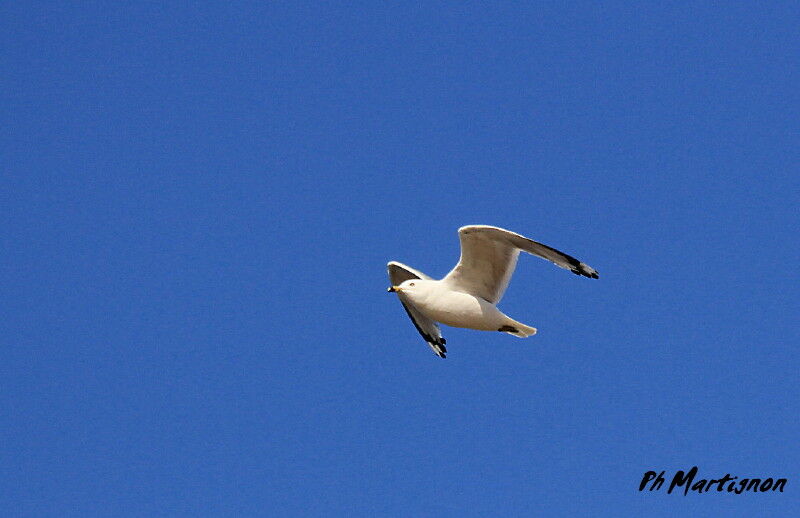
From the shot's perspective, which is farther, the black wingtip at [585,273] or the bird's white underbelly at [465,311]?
the bird's white underbelly at [465,311]

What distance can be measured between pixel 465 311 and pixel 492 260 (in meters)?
0.68

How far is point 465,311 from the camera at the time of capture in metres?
13.5

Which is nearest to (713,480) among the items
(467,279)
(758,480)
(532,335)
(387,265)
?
(758,480)

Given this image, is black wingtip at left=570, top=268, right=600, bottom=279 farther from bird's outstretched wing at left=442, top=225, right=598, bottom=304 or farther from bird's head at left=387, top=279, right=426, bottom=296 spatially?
bird's head at left=387, top=279, right=426, bottom=296

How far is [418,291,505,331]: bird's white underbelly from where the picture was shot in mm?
13406

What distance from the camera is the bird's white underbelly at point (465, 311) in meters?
13.4

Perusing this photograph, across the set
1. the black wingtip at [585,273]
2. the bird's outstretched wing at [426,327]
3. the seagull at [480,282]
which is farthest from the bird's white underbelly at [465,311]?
the bird's outstretched wing at [426,327]

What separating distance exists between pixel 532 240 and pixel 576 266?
0.55 m

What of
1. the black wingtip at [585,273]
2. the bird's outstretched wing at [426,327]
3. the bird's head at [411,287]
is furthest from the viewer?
the bird's outstretched wing at [426,327]

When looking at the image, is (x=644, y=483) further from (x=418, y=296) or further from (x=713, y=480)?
(x=418, y=296)

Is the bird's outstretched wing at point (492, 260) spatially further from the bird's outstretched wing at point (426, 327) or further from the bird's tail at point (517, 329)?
the bird's outstretched wing at point (426, 327)

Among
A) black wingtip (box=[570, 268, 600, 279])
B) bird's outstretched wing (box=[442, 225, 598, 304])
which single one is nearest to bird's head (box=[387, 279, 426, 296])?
bird's outstretched wing (box=[442, 225, 598, 304])

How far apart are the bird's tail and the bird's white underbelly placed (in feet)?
0.28

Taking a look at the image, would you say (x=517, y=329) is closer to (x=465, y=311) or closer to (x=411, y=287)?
(x=465, y=311)
